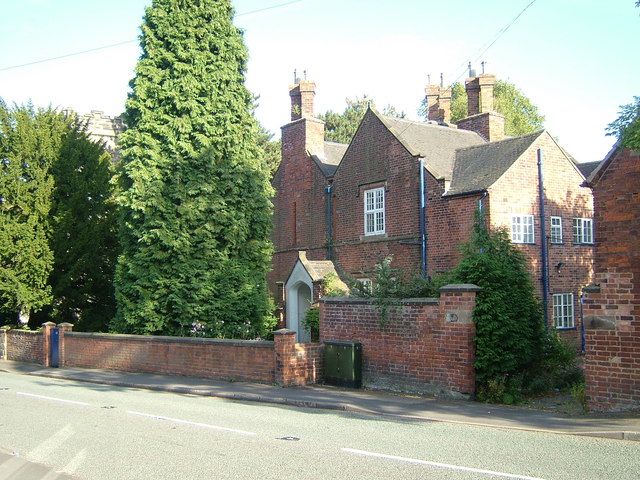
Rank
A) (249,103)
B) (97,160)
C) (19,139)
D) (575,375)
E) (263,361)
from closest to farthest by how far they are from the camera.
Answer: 1. (575,375)
2. (263,361)
3. (249,103)
4. (19,139)
5. (97,160)

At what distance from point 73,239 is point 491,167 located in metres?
16.3

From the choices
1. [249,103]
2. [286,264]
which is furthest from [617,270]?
[286,264]

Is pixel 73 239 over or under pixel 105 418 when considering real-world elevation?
over

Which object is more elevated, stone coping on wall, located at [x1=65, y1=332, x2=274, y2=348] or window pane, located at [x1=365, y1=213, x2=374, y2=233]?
window pane, located at [x1=365, y1=213, x2=374, y2=233]

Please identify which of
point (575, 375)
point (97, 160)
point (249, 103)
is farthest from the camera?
point (97, 160)

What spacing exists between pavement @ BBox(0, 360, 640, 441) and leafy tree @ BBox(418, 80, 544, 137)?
37.7 metres

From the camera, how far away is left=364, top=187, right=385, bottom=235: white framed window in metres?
24.1

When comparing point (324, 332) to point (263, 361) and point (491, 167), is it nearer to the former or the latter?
point (263, 361)

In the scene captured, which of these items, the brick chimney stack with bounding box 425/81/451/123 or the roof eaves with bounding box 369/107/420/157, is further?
the brick chimney stack with bounding box 425/81/451/123

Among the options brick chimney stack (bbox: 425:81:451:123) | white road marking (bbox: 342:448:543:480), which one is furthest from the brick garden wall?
brick chimney stack (bbox: 425:81:451:123)

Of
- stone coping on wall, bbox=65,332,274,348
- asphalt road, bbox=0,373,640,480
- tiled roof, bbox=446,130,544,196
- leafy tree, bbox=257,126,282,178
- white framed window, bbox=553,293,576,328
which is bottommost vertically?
asphalt road, bbox=0,373,640,480

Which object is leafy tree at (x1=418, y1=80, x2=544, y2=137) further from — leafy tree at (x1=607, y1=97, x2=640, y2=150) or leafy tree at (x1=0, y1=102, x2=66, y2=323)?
leafy tree at (x1=607, y1=97, x2=640, y2=150)

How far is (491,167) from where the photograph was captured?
2136 centimetres

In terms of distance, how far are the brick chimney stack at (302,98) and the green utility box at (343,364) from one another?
14.9 meters
